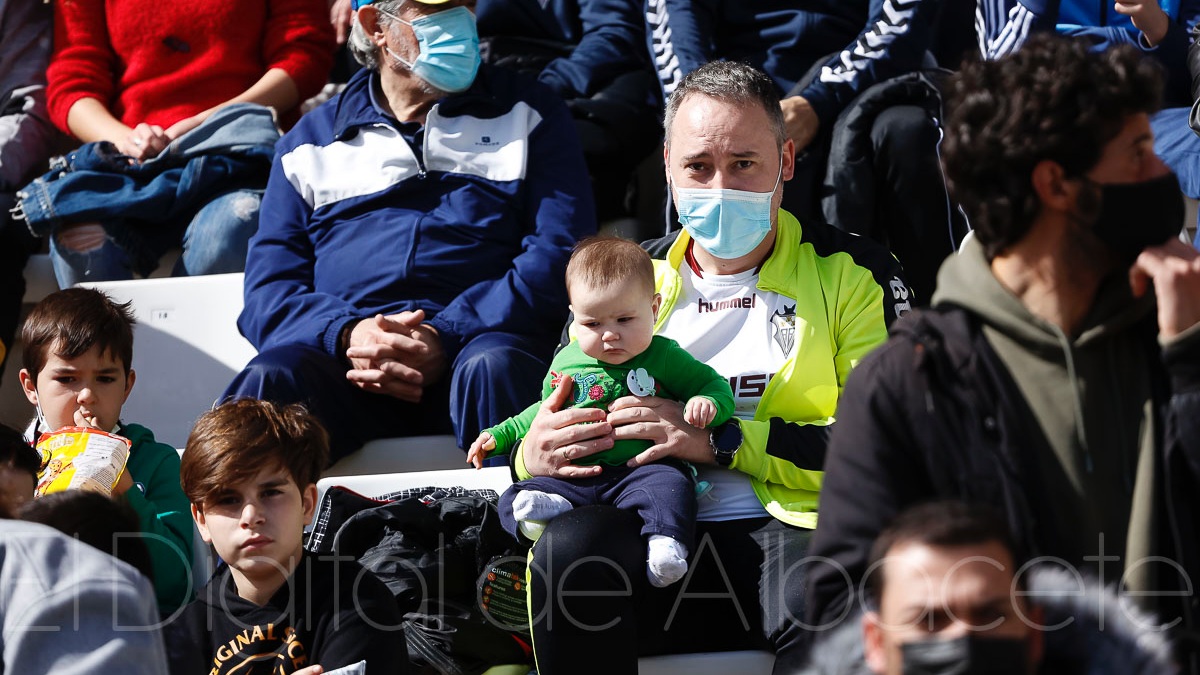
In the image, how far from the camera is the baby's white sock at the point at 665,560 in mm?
2402

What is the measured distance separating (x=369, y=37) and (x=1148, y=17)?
2.04m

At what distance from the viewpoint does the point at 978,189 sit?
5.51 ft

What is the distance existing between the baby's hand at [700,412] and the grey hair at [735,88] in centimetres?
68

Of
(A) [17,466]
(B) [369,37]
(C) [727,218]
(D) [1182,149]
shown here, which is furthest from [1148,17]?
(A) [17,466]

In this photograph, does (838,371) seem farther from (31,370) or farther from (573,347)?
(31,370)

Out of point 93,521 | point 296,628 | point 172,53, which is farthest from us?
point 172,53

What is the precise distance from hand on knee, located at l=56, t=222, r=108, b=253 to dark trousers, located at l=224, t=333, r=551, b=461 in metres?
1.02

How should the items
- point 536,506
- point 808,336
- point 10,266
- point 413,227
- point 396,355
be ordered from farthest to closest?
point 10,266
point 413,227
point 396,355
point 808,336
point 536,506

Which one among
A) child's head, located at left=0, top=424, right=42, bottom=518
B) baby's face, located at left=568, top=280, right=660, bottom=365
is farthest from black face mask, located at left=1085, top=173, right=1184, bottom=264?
child's head, located at left=0, top=424, right=42, bottom=518

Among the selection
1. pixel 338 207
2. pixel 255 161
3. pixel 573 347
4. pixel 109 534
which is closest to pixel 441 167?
pixel 338 207

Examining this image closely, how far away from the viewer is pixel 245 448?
2352 millimetres

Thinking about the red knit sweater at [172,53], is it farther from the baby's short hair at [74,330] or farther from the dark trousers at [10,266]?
the baby's short hair at [74,330]

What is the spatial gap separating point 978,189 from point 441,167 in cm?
210

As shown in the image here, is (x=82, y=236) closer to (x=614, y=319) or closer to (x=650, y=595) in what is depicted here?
(x=614, y=319)
